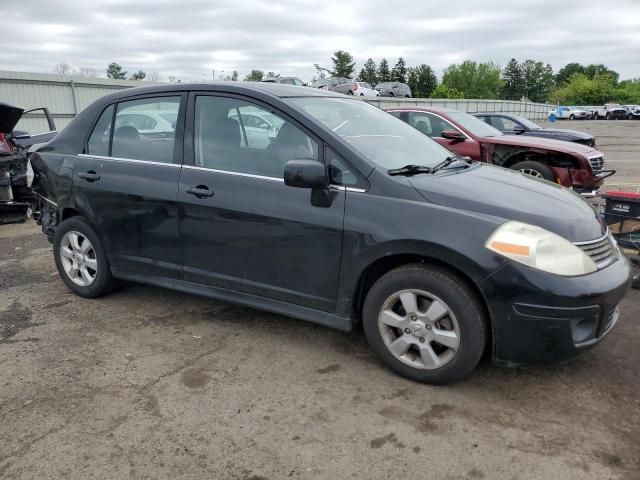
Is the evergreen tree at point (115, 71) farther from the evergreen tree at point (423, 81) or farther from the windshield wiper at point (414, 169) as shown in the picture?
the windshield wiper at point (414, 169)

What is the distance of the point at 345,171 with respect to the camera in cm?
322

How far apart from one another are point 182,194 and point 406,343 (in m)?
1.83

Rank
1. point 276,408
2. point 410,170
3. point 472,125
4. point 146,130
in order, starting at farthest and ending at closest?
1. point 472,125
2. point 146,130
3. point 410,170
4. point 276,408

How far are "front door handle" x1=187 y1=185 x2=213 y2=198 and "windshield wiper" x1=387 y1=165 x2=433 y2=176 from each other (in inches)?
48.7

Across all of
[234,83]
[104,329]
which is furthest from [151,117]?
[104,329]

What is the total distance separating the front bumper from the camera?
2.72m

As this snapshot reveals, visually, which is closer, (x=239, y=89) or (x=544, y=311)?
(x=544, y=311)

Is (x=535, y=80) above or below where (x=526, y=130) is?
above

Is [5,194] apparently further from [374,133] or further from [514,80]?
[514,80]

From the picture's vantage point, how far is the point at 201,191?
3625mm

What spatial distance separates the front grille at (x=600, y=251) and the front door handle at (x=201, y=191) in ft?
7.52

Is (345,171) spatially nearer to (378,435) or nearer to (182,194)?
(182,194)

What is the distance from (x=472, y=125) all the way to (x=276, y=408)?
7.70 meters

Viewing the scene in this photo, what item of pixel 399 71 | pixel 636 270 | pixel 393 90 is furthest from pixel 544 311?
pixel 399 71
